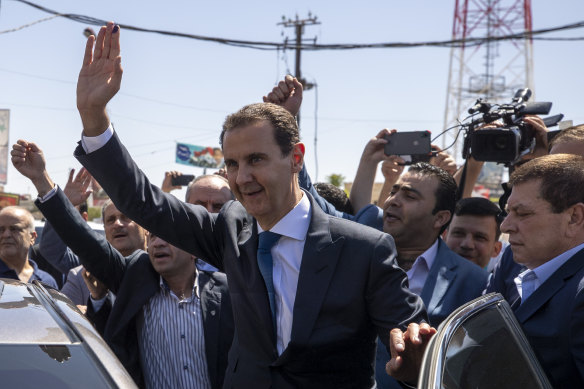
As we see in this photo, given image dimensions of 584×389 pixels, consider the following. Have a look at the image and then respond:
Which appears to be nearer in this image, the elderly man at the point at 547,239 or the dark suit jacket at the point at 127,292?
the elderly man at the point at 547,239

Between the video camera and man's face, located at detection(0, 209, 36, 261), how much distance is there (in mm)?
3372

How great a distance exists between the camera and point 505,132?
13.2 ft

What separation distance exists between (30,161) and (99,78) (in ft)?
4.50

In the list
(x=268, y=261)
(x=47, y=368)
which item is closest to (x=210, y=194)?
(x=268, y=261)

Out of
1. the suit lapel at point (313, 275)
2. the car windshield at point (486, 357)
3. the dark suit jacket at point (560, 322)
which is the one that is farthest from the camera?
the suit lapel at point (313, 275)

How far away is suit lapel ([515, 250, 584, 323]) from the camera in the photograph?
2.37 metres

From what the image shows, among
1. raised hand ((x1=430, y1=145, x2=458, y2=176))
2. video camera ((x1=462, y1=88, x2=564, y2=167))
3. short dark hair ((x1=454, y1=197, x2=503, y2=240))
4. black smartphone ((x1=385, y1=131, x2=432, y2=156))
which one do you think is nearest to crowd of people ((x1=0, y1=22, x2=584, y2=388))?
video camera ((x1=462, y1=88, x2=564, y2=167))

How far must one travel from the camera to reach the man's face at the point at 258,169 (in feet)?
7.87

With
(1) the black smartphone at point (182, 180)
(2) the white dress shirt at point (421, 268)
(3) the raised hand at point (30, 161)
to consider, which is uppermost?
(3) the raised hand at point (30, 161)

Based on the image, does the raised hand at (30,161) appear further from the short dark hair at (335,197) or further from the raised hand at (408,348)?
the short dark hair at (335,197)

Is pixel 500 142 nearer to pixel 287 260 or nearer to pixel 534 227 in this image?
pixel 534 227

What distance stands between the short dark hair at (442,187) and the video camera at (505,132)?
0.30 m

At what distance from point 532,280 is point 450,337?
1.02 metres

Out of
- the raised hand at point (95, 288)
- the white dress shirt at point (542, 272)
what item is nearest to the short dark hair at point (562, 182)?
the white dress shirt at point (542, 272)
